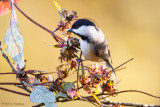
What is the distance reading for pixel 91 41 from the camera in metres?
1.03

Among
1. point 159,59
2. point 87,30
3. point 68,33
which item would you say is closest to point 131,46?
point 159,59

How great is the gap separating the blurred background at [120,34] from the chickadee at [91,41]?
0.89 metres

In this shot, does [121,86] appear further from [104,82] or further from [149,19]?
[104,82]

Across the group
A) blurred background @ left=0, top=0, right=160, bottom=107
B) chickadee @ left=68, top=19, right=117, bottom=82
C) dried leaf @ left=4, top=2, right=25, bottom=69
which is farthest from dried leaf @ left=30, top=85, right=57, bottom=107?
blurred background @ left=0, top=0, right=160, bottom=107

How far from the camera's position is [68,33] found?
73cm

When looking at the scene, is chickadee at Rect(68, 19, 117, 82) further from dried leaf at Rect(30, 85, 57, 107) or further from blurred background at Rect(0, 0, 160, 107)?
blurred background at Rect(0, 0, 160, 107)

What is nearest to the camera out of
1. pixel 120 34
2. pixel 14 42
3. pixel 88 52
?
pixel 14 42

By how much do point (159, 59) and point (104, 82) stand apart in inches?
79.2

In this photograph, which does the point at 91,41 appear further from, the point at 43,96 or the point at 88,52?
the point at 43,96

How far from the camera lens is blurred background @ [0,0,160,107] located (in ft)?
6.79

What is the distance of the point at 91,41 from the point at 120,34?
1.48 metres

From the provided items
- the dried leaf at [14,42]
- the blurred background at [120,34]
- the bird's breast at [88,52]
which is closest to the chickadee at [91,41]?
the bird's breast at [88,52]

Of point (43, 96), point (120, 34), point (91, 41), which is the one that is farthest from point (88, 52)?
point (120, 34)

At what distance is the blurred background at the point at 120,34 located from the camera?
81.4 inches
